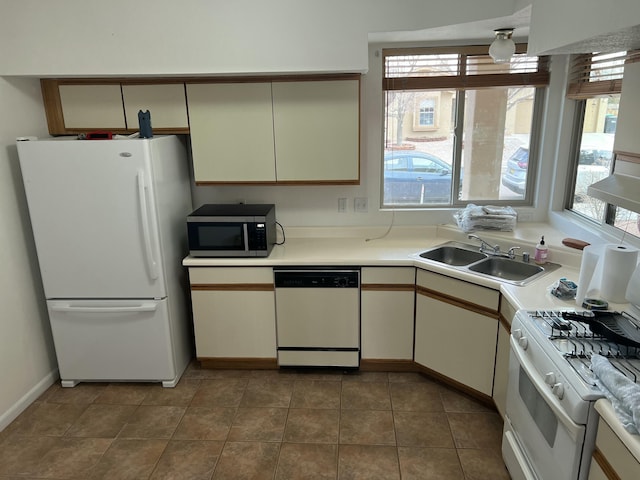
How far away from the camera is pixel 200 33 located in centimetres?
262

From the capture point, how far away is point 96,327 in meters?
2.93

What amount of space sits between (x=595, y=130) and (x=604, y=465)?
2.23 m

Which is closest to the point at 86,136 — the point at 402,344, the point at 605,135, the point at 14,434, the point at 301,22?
the point at 301,22

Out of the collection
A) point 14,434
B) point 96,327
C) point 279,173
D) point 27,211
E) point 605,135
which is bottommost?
point 14,434

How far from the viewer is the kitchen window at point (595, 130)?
2564 millimetres

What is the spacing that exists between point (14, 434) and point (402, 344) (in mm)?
2377

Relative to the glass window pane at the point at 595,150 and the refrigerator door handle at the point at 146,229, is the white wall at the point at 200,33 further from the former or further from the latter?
the glass window pane at the point at 595,150

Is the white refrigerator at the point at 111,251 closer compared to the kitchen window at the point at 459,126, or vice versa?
the white refrigerator at the point at 111,251

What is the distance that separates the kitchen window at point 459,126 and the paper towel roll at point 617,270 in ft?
4.37

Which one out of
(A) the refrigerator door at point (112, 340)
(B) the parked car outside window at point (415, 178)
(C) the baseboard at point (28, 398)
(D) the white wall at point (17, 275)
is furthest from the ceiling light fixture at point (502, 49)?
(C) the baseboard at point (28, 398)

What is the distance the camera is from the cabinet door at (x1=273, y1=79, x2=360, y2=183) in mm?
2885

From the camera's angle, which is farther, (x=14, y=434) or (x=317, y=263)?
(x=317, y=263)

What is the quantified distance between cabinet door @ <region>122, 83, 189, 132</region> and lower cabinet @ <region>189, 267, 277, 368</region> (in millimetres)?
977

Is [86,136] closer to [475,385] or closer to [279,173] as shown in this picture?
[279,173]
